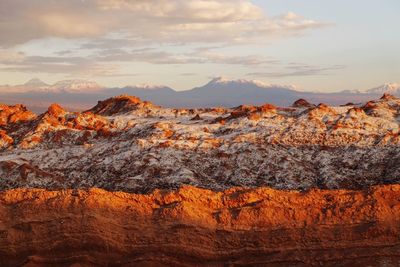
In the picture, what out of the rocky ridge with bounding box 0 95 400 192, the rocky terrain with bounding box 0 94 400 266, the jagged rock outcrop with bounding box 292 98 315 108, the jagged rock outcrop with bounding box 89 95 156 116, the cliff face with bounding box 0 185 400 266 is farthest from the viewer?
the jagged rock outcrop with bounding box 89 95 156 116

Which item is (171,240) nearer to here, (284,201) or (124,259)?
(124,259)

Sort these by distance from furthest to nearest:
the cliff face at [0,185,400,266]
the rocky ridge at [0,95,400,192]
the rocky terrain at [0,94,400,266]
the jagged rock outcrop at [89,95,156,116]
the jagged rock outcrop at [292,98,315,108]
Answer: the jagged rock outcrop at [89,95,156,116] → the jagged rock outcrop at [292,98,315,108] → the rocky ridge at [0,95,400,192] → the rocky terrain at [0,94,400,266] → the cliff face at [0,185,400,266]

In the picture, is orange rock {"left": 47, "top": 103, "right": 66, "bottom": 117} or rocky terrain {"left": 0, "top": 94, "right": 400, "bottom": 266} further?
orange rock {"left": 47, "top": 103, "right": 66, "bottom": 117}

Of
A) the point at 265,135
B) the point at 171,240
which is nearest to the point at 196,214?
the point at 171,240

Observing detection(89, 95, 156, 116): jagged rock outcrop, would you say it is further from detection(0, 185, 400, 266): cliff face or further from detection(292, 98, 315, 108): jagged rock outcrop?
detection(0, 185, 400, 266): cliff face

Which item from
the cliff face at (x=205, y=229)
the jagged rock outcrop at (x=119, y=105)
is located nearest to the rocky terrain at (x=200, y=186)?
the cliff face at (x=205, y=229)

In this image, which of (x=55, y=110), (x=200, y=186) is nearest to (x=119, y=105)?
(x=55, y=110)

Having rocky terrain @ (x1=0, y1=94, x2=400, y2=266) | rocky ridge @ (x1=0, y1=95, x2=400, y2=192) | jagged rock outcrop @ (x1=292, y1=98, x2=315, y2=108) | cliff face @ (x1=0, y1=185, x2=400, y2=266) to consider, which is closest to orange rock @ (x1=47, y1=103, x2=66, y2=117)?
rocky terrain @ (x1=0, y1=94, x2=400, y2=266)

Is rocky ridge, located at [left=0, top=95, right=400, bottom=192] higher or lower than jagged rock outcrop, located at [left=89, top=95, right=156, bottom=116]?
lower
